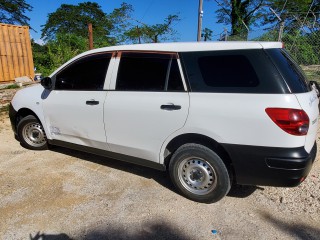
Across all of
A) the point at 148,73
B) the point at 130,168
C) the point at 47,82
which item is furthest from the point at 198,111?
the point at 47,82

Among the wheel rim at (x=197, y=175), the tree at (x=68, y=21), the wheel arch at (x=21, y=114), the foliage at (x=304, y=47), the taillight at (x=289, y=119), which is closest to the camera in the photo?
the taillight at (x=289, y=119)

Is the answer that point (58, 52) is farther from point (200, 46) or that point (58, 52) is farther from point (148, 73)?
point (200, 46)

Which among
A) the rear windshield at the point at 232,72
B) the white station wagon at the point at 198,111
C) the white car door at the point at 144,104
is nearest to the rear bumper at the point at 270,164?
the white station wagon at the point at 198,111

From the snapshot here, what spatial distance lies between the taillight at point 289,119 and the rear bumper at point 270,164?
194 mm

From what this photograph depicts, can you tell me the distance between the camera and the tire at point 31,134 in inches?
195

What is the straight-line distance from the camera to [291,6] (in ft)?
77.5

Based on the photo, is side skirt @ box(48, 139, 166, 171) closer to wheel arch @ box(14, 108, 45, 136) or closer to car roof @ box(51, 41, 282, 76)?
wheel arch @ box(14, 108, 45, 136)

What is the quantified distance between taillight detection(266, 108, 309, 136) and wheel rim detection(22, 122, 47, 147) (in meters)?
3.67

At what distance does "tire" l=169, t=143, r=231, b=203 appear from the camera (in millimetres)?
3225

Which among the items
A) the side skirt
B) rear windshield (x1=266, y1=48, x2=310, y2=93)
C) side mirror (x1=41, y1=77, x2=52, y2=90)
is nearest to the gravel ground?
the side skirt

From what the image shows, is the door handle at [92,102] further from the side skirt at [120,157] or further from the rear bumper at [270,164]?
the rear bumper at [270,164]

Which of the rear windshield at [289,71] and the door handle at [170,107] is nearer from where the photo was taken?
the rear windshield at [289,71]

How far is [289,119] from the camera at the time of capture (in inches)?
109

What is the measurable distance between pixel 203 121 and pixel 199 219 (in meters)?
1.02
